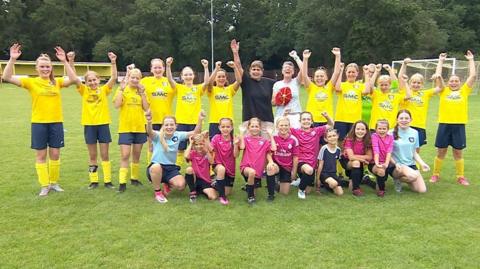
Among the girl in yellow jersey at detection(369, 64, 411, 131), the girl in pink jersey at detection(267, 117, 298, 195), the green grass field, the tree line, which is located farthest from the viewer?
the tree line

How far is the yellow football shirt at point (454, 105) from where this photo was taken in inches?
284

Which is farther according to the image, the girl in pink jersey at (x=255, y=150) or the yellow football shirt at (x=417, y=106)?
the yellow football shirt at (x=417, y=106)

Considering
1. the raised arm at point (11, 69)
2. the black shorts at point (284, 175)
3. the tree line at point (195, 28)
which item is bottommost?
the black shorts at point (284, 175)

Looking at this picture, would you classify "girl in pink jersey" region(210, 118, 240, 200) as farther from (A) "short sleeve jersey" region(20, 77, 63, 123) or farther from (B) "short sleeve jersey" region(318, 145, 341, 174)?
(A) "short sleeve jersey" region(20, 77, 63, 123)

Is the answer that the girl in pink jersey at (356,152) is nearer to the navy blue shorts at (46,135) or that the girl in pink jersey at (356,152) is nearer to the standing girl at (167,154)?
the standing girl at (167,154)

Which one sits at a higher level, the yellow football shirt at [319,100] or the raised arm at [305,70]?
the raised arm at [305,70]

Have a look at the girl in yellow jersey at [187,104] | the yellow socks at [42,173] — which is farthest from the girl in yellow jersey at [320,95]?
the yellow socks at [42,173]

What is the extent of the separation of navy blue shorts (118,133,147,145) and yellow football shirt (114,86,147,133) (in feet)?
0.23

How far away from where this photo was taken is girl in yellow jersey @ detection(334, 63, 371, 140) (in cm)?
724

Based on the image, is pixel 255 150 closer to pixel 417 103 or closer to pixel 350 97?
pixel 350 97

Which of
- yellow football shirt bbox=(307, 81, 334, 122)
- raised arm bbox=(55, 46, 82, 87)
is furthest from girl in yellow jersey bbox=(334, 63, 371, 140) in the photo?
raised arm bbox=(55, 46, 82, 87)

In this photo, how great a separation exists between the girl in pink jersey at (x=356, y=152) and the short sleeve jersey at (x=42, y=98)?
14.2 ft

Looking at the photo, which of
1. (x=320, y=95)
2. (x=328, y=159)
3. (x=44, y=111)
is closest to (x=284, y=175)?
(x=328, y=159)

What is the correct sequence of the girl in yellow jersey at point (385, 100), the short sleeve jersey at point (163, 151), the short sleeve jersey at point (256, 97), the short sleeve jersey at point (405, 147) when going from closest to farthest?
the short sleeve jersey at point (163, 151), the short sleeve jersey at point (405, 147), the short sleeve jersey at point (256, 97), the girl in yellow jersey at point (385, 100)
